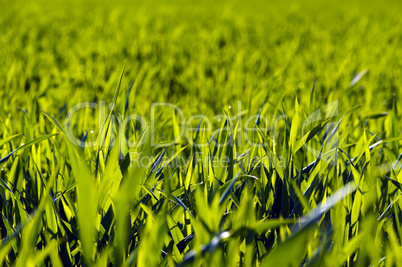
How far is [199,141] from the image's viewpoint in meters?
1.14

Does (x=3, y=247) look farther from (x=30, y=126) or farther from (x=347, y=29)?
(x=347, y=29)

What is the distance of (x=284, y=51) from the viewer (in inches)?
118

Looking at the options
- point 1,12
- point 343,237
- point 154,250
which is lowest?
point 343,237

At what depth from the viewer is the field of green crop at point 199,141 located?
22.4 inches

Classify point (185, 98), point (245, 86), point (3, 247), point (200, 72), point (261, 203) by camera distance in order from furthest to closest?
point (200, 72) < point (245, 86) < point (185, 98) < point (261, 203) < point (3, 247)

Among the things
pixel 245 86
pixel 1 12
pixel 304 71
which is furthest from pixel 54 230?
pixel 1 12

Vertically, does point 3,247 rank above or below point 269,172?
above

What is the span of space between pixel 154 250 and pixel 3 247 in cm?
18

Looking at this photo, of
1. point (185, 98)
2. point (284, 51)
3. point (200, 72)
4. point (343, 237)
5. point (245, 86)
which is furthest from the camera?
point (284, 51)

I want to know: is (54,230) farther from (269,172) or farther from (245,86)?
(245,86)

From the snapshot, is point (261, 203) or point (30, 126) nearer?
point (261, 203)

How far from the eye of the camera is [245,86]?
6.95 feet

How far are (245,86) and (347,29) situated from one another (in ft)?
8.37

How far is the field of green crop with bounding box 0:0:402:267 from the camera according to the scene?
0.57m
